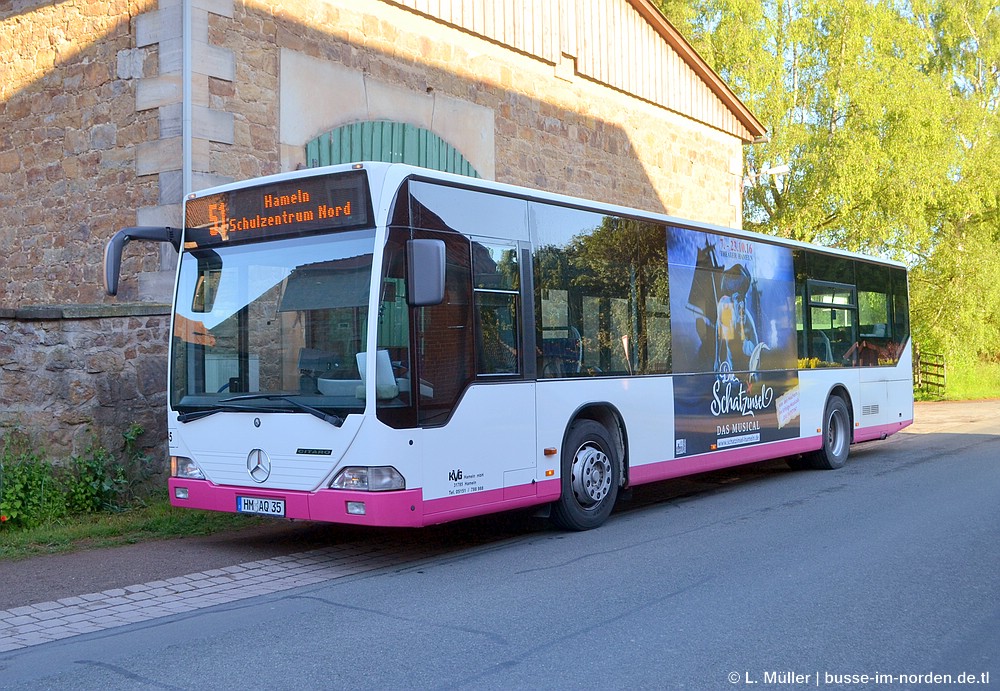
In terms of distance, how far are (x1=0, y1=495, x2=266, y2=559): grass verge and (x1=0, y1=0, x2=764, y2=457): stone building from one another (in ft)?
3.25

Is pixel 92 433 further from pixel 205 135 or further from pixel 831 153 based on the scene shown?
pixel 831 153

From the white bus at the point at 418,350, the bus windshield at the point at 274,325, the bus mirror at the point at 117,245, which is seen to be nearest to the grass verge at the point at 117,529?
the white bus at the point at 418,350

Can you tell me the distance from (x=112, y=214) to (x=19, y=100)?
2574 mm

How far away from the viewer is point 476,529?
948 centimetres

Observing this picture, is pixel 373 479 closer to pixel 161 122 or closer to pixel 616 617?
pixel 616 617

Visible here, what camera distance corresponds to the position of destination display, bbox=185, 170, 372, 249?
7422 millimetres

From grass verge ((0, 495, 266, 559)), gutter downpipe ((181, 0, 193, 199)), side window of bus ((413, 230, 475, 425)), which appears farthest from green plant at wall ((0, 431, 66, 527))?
side window of bus ((413, 230, 475, 425))

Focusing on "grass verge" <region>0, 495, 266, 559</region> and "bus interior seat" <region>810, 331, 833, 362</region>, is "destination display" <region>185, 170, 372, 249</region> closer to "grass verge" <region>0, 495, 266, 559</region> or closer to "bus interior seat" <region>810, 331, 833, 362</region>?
"grass verge" <region>0, 495, 266, 559</region>

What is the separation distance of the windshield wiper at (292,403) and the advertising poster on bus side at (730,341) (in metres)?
4.24

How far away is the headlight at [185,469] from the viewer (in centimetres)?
807

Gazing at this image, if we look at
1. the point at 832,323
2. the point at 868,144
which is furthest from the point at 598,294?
the point at 868,144

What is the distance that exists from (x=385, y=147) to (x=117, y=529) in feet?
22.2

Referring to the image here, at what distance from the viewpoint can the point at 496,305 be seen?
809cm

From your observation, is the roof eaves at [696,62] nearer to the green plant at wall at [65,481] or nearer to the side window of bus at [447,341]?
the side window of bus at [447,341]
